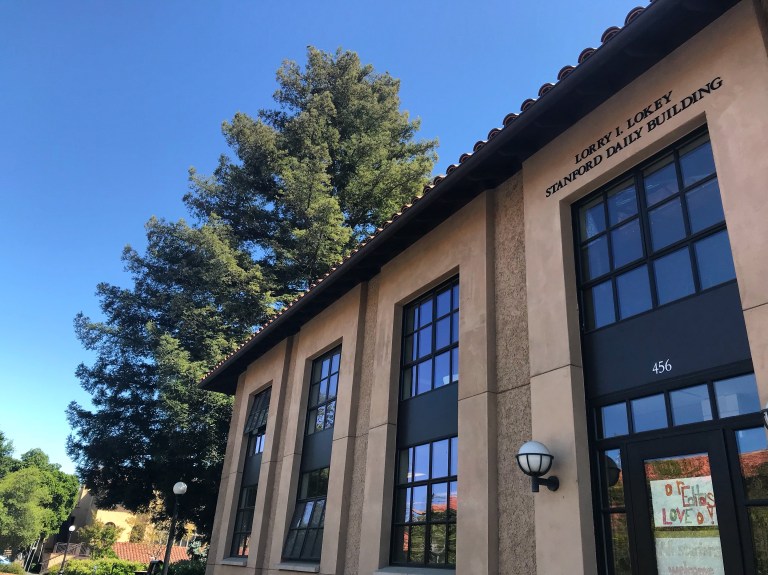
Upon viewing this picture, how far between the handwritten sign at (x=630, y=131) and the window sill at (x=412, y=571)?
4977mm

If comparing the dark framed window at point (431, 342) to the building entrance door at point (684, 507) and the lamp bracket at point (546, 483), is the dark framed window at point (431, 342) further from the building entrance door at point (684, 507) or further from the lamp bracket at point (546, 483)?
the building entrance door at point (684, 507)

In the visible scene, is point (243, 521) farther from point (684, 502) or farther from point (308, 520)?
point (684, 502)

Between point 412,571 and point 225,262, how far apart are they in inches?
674

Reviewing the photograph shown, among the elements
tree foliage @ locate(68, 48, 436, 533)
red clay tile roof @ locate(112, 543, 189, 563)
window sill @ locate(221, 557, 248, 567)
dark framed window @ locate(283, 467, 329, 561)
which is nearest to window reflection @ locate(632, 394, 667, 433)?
dark framed window @ locate(283, 467, 329, 561)

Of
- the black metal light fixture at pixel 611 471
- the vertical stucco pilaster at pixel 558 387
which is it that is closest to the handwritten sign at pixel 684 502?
the black metal light fixture at pixel 611 471

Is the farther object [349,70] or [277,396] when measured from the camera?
[349,70]

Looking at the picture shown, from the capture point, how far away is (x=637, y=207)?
6555 mm

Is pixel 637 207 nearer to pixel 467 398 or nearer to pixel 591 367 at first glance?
pixel 591 367

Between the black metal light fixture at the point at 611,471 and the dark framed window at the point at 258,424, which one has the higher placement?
the dark framed window at the point at 258,424

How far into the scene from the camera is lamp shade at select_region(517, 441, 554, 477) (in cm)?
609

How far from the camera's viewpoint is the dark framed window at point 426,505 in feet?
26.0

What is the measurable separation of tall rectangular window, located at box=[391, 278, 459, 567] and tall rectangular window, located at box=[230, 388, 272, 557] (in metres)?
6.43

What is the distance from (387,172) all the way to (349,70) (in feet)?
21.8

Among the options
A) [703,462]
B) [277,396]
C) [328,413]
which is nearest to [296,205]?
[277,396]
